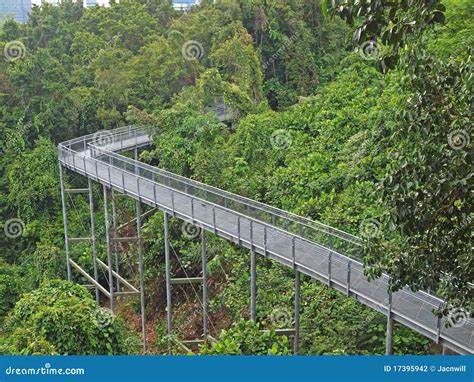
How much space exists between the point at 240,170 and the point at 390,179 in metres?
14.7

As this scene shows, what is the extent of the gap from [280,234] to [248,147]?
345 inches

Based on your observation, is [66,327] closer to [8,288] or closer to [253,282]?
[253,282]

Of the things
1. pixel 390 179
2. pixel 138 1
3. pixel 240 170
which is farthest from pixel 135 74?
pixel 390 179

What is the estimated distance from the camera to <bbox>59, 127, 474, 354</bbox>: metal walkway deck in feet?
34.1

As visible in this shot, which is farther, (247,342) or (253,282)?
(253,282)

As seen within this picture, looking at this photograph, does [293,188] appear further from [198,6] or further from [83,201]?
[198,6]

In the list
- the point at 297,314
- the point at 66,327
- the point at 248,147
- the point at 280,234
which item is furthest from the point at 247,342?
the point at 248,147

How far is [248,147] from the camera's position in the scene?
21781 mm

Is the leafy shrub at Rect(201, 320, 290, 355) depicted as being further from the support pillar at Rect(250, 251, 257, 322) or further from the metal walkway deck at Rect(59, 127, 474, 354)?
the support pillar at Rect(250, 251, 257, 322)

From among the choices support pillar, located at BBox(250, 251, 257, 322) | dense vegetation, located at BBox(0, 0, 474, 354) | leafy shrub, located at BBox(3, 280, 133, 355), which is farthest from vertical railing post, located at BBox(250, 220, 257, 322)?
leafy shrub, located at BBox(3, 280, 133, 355)

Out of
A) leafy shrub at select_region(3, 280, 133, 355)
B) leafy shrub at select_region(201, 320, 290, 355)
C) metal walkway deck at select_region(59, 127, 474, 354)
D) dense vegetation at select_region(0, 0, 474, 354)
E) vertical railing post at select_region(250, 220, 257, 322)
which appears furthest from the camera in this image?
vertical railing post at select_region(250, 220, 257, 322)

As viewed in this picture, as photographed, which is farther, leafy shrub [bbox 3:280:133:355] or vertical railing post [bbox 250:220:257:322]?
vertical railing post [bbox 250:220:257:322]

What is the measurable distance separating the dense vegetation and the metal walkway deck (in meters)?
1.13

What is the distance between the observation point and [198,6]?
126 ft
